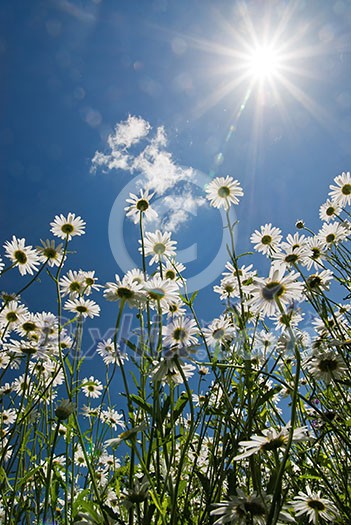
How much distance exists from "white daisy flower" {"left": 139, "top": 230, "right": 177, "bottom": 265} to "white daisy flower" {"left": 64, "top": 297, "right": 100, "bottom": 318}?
775 millimetres

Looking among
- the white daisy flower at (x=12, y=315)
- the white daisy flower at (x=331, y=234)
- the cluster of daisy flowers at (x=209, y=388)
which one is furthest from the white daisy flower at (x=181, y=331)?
the white daisy flower at (x=331, y=234)

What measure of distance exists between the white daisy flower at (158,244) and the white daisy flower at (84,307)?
0.77 meters

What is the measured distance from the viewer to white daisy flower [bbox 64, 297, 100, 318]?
300 centimetres

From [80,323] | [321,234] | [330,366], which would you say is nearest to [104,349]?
[80,323]

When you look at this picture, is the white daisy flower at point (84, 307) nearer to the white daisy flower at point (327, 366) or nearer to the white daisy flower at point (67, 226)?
the white daisy flower at point (67, 226)

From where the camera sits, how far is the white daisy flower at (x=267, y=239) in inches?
133

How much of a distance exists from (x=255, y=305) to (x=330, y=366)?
0.41 meters

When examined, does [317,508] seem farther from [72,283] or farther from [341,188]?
[341,188]

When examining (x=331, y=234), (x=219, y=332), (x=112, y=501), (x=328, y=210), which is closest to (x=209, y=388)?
(x=219, y=332)

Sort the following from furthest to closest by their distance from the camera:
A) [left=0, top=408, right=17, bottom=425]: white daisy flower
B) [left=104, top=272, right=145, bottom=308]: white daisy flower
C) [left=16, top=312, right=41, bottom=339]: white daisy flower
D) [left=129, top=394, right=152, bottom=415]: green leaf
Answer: [left=0, top=408, right=17, bottom=425]: white daisy flower
[left=16, top=312, right=41, bottom=339]: white daisy flower
[left=104, top=272, right=145, bottom=308]: white daisy flower
[left=129, top=394, right=152, bottom=415]: green leaf

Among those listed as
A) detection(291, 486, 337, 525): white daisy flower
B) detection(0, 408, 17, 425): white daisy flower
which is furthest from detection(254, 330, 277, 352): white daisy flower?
detection(0, 408, 17, 425): white daisy flower

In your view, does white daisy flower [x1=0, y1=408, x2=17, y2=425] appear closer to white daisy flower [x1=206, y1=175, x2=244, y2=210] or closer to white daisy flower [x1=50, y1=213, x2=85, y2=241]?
white daisy flower [x1=50, y1=213, x2=85, y2=241]

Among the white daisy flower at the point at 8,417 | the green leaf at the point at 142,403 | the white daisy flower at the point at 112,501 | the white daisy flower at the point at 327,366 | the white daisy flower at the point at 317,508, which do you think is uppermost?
the white daisy flower at the point at 8,417

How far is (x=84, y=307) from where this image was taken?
3020mm
